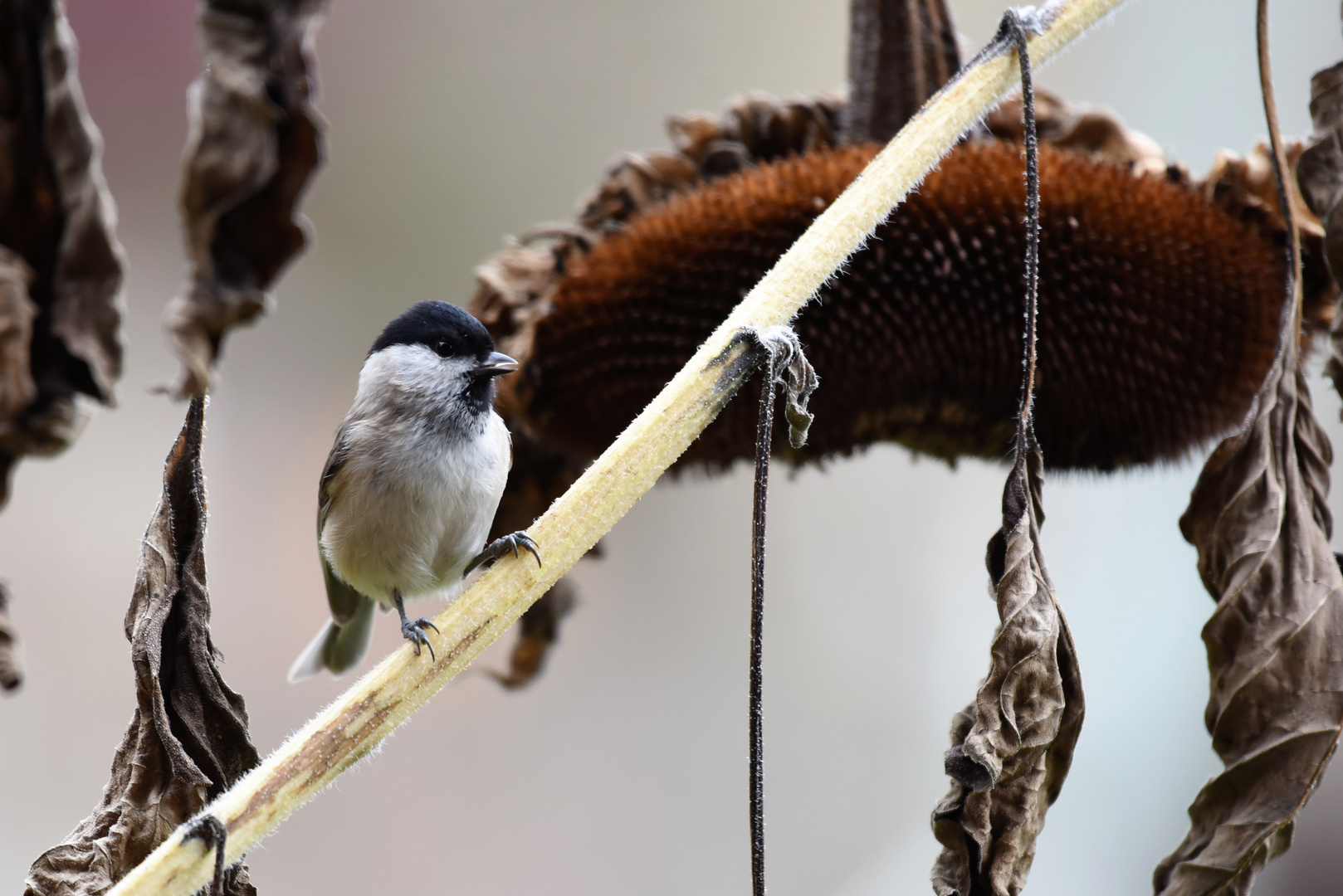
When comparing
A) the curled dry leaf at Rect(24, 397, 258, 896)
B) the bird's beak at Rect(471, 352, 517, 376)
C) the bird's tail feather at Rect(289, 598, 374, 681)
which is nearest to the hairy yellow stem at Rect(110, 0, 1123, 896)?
the curled dry leaf at Rect(24, 397, 258, 896)

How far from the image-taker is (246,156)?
26.0 inches

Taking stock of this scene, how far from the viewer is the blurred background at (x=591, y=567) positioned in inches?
85.8

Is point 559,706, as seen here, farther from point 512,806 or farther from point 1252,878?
point 1252,878

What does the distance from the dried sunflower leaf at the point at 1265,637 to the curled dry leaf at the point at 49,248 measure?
816mm

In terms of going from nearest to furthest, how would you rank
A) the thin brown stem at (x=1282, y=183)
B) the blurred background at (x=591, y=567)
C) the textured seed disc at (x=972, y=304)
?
the thin brown stem at (x=1282, y=183)
the textured seed disc at (x=972, y=304)
the blurred background at (x=591, y=567)

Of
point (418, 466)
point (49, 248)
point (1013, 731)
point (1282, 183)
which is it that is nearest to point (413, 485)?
point (418, 466)

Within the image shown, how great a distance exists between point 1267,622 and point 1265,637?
1 centimetres

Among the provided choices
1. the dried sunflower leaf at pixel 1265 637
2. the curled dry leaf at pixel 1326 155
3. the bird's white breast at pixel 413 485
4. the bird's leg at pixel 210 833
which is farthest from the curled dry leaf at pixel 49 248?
the curled dry leaf at pixel 1326 155

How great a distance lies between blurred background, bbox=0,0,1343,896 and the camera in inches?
85.8

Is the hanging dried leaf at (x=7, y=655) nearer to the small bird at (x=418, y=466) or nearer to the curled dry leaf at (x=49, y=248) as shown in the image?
the curled dry leaf at (x=49, y=248)

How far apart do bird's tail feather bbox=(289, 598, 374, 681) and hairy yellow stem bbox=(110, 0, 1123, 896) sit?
2.88ft

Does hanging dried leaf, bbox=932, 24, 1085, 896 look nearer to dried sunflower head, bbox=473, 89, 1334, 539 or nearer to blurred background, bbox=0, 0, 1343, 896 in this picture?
dried sunflower head, bbox=473, 89, 1334, 539

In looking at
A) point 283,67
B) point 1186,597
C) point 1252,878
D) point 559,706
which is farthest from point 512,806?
point 283,67

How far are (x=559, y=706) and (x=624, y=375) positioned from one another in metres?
1.47
